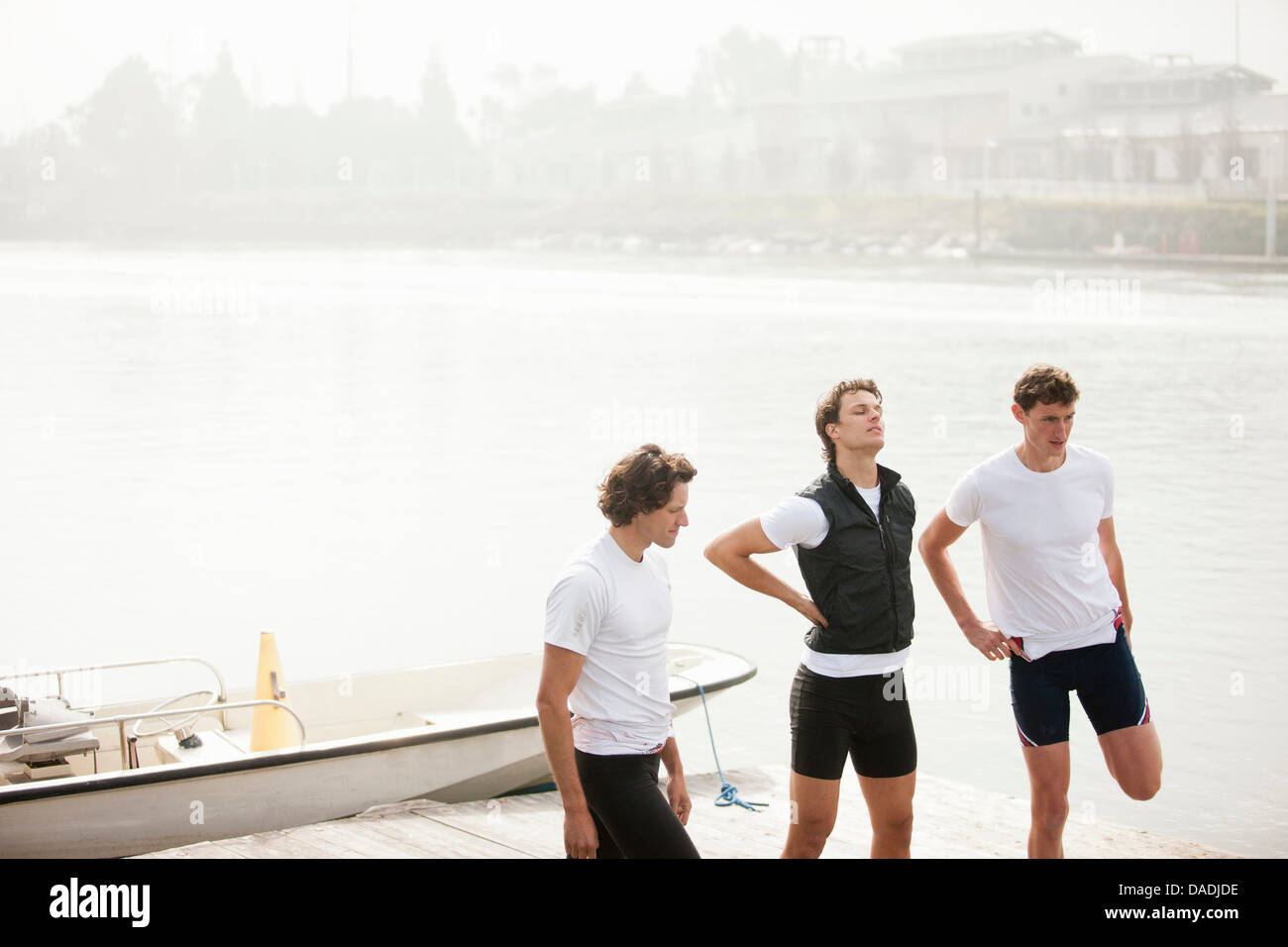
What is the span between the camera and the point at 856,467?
4391 mm

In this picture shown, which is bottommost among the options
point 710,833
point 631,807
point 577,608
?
point 710,833

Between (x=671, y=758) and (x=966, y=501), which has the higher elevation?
(x=966, y=501)

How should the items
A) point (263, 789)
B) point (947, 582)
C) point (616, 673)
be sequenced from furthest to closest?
1. point (263, 789)
2. point (947, 582)
3. point (616, 673)

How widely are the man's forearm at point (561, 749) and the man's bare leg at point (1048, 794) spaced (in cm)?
155

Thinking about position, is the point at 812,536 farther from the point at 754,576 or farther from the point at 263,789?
the point at 263,789

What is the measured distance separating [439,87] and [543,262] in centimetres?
5435

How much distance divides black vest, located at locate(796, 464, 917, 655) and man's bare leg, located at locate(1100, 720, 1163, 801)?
0.82 meters

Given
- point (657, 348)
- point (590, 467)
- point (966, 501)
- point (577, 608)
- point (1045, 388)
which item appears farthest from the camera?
point (657, 348)

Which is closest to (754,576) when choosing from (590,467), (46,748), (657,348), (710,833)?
(710,833)

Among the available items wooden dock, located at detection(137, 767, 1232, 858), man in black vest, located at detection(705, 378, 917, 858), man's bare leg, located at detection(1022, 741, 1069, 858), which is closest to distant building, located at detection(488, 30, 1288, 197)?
wooden dock, located at detection(137, 767, 1232, 858)

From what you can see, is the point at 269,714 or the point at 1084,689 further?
the point at 269,714

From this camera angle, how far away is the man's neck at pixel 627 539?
3965 millimetres

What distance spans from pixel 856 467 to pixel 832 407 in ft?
0.60
